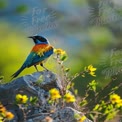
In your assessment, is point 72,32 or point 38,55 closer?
point 38,55

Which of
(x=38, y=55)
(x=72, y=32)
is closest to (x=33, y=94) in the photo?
(x=38, y=55)

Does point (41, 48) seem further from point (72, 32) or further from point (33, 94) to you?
point (72, 32)

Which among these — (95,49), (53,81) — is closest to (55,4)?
(95,49)

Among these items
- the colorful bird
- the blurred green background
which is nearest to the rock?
the colorful bird

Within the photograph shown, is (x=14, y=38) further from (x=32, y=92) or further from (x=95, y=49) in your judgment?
(x=32, y=92)

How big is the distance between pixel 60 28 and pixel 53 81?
4862mm

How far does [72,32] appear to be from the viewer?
8.98 m

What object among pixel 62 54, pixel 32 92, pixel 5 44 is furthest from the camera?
pixel 5 44

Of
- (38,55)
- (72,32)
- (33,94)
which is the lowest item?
(33,94)

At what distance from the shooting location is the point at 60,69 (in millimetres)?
3967

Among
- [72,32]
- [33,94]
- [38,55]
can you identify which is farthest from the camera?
[72,32]

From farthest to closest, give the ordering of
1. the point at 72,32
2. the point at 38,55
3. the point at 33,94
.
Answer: the point at 72,32 → the point at 38,55 → the point at 33,94

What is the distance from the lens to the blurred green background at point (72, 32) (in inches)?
295

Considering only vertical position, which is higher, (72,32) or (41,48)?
(72,32)
